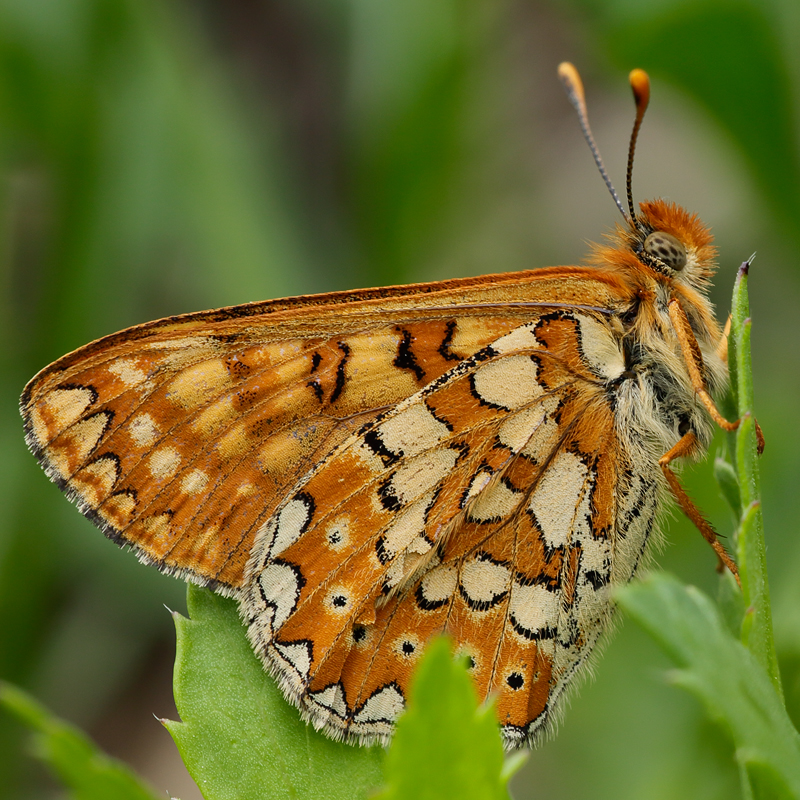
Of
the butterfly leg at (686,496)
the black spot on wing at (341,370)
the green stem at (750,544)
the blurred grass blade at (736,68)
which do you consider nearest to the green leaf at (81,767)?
the green stem at (750,544)

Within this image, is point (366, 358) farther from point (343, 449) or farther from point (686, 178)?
point (686, 178)

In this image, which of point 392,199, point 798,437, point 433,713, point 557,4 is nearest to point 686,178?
point 557,4

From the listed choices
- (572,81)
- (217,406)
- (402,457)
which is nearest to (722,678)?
(402,457)

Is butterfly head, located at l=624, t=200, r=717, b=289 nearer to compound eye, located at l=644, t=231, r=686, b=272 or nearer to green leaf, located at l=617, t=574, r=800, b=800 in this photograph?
compound eye, located at l=644, t=231, r=686, b=272

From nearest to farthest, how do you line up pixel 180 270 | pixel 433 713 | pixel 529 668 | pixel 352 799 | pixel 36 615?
pixel 433 713
pixel 352 799
pixel 529 668
pixel 36 615
pixel 180 270

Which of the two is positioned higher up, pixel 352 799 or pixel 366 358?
pixel 366 358

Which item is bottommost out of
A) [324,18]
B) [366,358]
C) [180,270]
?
[366,358]
